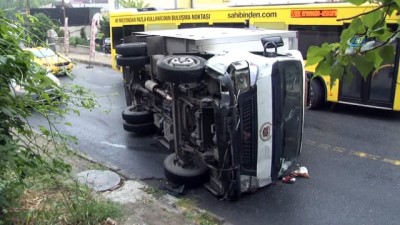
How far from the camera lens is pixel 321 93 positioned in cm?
1099

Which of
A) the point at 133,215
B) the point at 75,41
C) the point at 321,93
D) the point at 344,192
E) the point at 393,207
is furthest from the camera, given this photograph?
the point at 75,41

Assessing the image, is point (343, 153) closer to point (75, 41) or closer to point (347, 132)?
point (347, 132)

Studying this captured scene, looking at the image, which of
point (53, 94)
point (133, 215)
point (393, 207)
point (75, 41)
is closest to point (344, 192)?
point (393, 207)

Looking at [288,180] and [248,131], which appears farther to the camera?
[288,180]

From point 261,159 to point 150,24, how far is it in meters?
10.5

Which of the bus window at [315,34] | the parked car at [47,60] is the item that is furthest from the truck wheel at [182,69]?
the bus window at [315,34]

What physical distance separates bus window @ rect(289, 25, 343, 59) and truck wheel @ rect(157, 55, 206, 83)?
5.46 metres

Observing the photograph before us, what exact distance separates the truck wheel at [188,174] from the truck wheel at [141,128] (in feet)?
8.48

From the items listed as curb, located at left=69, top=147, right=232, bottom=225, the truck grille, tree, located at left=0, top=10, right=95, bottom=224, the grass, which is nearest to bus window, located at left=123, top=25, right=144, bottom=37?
curb, located at left=69, top=147, right=232, bottom=225

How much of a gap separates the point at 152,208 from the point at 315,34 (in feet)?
24.0

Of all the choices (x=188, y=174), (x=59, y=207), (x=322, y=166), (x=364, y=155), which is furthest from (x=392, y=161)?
(x=59, y=207)

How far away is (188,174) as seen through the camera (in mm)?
5859

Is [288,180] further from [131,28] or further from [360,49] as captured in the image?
[131,28]

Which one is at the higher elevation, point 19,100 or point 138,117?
point 19,100
